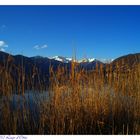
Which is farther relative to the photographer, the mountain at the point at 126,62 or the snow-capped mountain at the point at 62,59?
the mountain at the point at 126,62

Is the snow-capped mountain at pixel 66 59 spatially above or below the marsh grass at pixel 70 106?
above

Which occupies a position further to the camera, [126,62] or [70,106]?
[126,62]

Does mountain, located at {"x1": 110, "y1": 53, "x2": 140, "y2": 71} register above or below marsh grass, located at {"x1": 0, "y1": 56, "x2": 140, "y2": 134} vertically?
above

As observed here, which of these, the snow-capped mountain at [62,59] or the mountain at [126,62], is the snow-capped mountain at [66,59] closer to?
the snow-capped mountain at [62,59]

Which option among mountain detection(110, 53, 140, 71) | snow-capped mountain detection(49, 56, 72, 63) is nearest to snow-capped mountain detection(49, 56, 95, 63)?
snow-capped mountain detection(49, 56, 72, 63)

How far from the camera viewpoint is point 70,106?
13.6ft

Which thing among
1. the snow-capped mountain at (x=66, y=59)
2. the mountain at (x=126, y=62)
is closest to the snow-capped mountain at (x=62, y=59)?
the snow-capped mountain at (x=66, y=59)

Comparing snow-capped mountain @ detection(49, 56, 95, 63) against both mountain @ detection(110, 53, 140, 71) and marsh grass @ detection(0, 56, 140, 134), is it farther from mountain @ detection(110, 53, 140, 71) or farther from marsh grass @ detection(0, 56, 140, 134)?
mountain @ detection(110, 53, 140, 71)

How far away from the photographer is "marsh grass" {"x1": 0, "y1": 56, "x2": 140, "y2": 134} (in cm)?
408

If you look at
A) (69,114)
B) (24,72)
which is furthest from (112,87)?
(24,72)

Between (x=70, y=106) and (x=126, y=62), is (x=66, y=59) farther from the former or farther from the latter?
(x=126, y=62)

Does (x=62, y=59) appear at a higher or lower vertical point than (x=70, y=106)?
higher

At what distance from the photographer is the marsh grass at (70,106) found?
4.08 m

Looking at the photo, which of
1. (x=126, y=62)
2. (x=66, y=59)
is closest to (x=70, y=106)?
(x=66, y=59)
